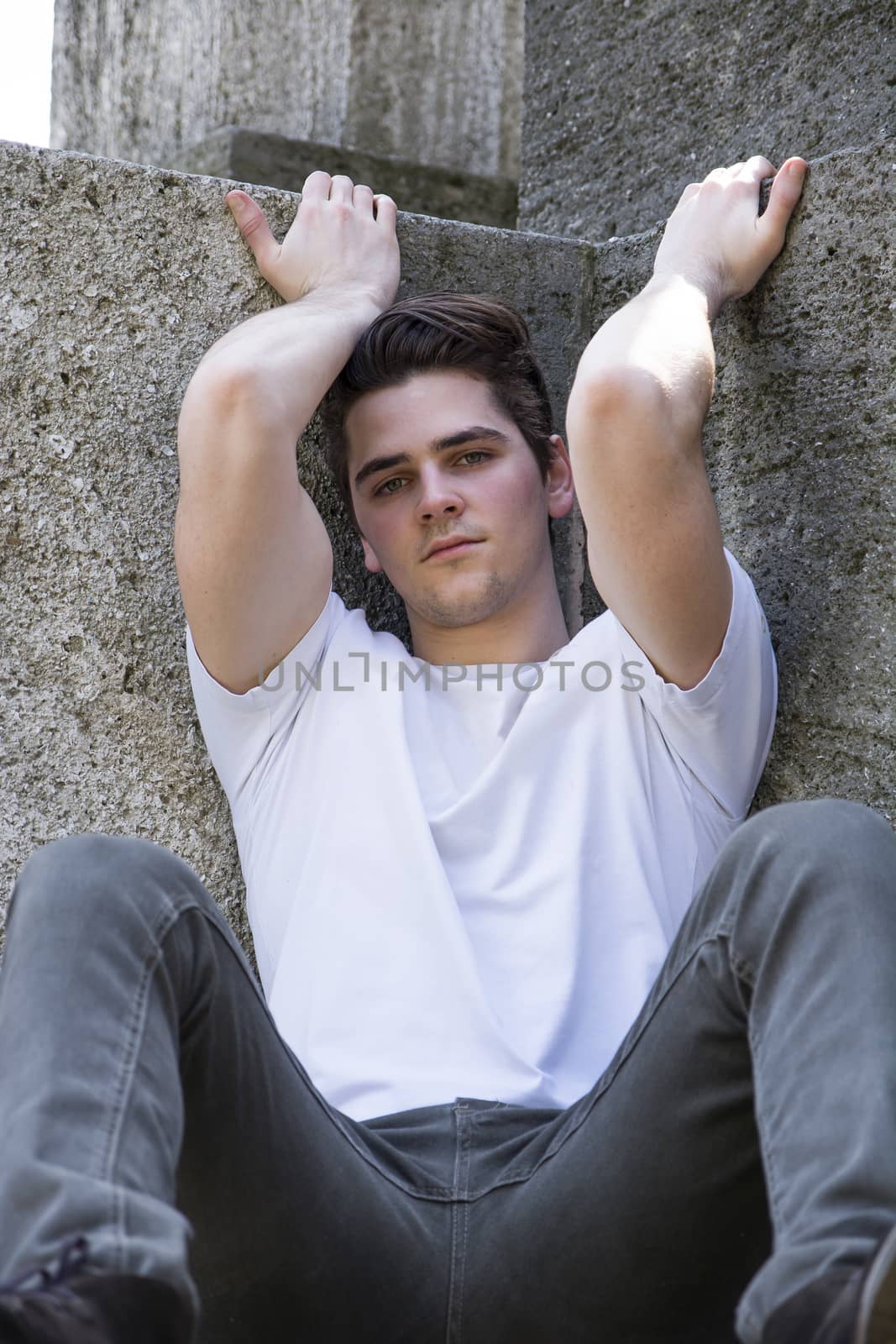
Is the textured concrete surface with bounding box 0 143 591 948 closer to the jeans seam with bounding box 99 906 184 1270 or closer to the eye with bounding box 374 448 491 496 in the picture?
the eye with bounding box 374 448 491 496

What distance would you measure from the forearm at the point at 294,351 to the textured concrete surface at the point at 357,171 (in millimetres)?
2485

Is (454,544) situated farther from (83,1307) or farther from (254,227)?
(83,1307)

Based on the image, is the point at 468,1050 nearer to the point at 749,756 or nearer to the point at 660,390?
the point at 749,756

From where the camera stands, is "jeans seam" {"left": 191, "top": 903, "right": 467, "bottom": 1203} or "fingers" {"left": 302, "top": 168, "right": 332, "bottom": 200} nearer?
"jeans seam" {"left": 191, "top": 903, "right": 467, "bottom": 1203}

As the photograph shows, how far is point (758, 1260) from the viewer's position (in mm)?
1609

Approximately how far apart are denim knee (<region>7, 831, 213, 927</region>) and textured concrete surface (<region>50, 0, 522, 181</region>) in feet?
12.8

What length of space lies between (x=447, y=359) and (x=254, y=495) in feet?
1.70

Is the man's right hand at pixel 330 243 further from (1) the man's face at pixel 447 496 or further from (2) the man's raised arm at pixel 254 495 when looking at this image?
(1) the man's face at pixel 447 496

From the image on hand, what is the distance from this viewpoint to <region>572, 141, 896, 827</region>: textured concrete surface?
224cm

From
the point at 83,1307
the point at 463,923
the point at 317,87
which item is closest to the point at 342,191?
the point at 463,923

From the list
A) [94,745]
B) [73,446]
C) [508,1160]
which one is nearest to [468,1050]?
[508,1160]

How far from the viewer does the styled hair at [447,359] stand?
2.50 metres

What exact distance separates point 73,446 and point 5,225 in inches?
14.3

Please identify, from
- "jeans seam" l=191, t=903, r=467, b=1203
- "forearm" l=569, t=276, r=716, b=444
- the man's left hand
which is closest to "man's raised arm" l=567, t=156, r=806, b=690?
"forearm" l=569, t=276, r=716, b=444
